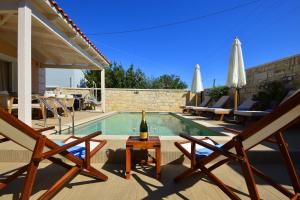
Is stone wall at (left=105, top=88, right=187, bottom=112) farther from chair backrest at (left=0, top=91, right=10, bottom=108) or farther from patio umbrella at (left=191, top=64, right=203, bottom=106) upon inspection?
chair backrest at (left=0, top=91, right=10, bottom=108)

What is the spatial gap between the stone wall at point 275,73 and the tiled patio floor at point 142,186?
16.2ft

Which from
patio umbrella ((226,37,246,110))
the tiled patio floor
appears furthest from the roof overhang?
patio umbrella ((226,37,246,110))

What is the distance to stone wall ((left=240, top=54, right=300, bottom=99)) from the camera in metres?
7.14

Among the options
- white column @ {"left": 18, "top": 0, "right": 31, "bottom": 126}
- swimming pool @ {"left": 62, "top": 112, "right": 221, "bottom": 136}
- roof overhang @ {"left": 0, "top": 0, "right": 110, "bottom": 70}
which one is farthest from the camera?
swimming pool @ {"left": 62, "top": 112, "right": 221, "bottom": 136}

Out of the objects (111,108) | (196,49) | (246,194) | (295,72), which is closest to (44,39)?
(246,194)

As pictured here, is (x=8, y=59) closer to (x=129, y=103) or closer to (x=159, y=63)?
(x=129, y=103)

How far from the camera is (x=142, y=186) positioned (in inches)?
104

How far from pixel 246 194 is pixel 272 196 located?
239mm

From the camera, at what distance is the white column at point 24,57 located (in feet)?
13.7

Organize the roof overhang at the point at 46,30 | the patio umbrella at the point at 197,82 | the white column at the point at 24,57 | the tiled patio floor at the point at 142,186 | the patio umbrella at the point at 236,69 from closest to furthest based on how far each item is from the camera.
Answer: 1. the tiled patio floor at the point at 142,186
2. the white column at the point at 24,57
3. the roof overhang at the point at 46,30
4. the patio umbrella at the point at 236,69
5. the patio umbrella at the point at 197,82

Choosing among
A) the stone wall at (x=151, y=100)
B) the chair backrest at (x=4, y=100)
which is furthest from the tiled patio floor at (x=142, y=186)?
the stone wall at (x=151, y=100)

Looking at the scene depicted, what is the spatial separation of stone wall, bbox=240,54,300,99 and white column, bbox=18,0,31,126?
6880 mm

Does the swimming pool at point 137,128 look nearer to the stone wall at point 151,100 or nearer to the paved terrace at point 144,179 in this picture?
the paved terrace at point 144,179

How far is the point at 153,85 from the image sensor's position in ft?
133
